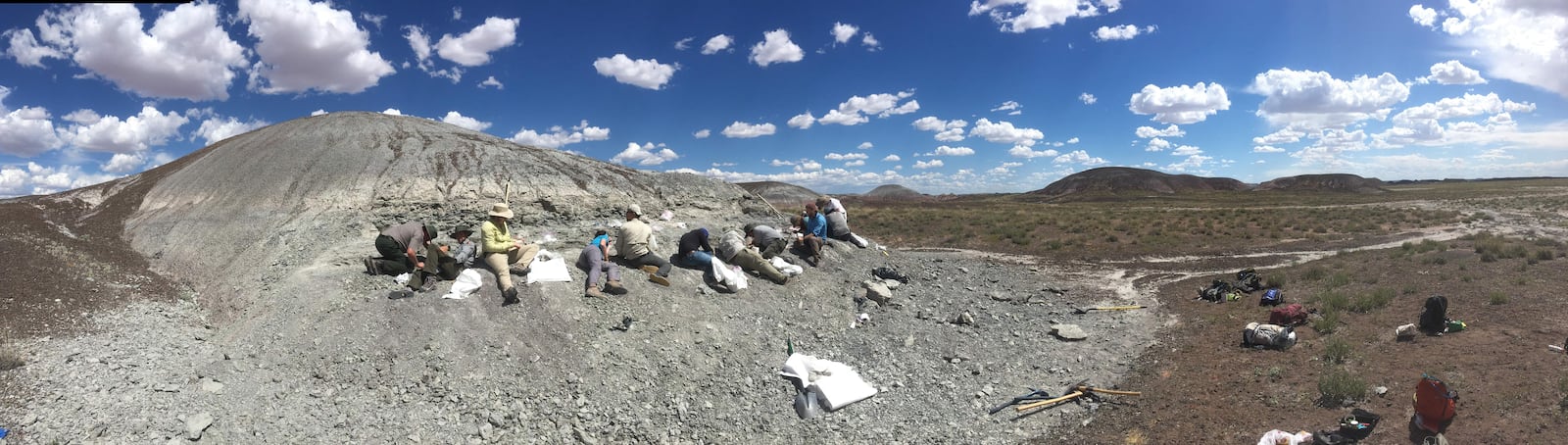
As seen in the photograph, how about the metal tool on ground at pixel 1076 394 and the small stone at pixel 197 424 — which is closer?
the small stone at pixel 197 424

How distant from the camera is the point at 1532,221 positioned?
30141mm

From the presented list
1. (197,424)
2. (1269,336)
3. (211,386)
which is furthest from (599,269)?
(1269,336)

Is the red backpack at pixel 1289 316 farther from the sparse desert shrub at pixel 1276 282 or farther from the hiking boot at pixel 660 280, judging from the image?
the hiking boot at pixel 660 280

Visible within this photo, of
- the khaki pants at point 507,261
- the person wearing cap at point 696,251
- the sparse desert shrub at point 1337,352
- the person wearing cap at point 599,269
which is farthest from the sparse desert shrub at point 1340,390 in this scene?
the khaki pants at point 507,261

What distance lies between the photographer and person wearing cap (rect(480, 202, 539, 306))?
8914 mm

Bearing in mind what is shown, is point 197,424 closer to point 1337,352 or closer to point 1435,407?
point 1435,407

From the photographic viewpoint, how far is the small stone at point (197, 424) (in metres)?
5.62

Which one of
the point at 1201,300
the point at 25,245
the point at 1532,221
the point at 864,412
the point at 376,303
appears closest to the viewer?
the point at 864,412

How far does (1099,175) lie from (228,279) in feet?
486

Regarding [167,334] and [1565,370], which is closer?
[1565,370]

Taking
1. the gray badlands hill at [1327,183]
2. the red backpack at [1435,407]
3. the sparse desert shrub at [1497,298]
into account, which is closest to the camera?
the red backpack at [1435,407]

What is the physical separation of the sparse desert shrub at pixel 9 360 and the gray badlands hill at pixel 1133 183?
132 meters

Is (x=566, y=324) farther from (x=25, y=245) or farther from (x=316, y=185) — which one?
(x=25, y=245)

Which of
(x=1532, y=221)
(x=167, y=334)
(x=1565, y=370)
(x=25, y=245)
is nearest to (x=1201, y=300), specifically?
(x=1565, y=370)
